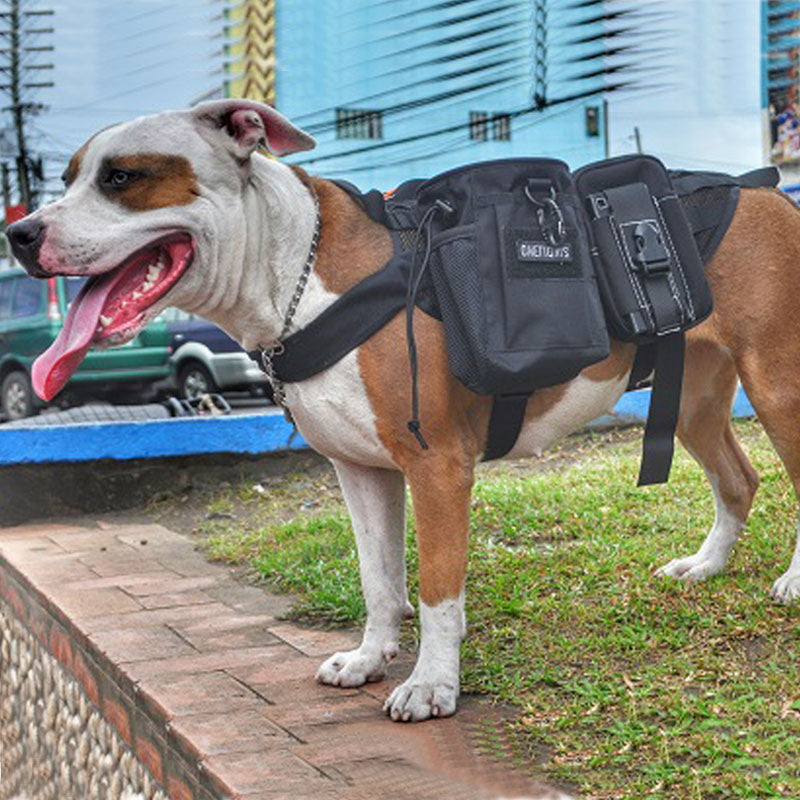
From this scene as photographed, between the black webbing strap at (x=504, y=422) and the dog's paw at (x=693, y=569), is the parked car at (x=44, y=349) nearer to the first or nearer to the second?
the dog's paw at (x=693, y=569)

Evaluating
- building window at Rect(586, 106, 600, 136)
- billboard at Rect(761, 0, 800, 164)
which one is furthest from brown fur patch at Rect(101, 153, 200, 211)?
billboard at Rect(761, 0, 800, 164)

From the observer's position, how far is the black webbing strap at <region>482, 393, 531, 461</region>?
298 cm

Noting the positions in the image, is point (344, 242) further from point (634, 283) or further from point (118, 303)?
point (634, 283)

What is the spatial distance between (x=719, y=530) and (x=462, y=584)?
1.20 meters

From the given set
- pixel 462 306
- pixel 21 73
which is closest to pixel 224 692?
pixel 462 306

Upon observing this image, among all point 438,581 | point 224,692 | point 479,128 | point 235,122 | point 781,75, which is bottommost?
point 224,692

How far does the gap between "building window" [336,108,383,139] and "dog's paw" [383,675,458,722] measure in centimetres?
438

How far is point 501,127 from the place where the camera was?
6.93 metres

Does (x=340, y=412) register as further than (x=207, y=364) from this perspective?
No

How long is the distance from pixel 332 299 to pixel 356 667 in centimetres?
99

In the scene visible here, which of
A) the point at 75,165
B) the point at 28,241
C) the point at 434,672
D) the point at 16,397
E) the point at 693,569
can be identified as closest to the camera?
the point at 28,241

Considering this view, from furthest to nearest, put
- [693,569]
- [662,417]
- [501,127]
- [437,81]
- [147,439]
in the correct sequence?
[501,127] → [437,81] → [147,439] → [693,569] → [662,417]

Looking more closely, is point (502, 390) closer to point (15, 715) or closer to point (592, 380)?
point (592, 380)

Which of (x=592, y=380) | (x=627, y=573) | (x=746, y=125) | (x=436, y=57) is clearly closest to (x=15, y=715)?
(x=627, y=573)
